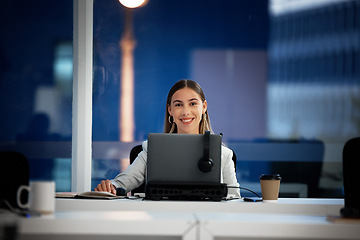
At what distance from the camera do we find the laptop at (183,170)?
2.19 m

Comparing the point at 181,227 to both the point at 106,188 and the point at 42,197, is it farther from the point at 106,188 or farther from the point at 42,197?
the point at 106,188

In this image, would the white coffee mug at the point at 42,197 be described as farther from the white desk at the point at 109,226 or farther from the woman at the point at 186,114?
the woman at the point at 186,114

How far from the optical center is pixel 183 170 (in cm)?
221

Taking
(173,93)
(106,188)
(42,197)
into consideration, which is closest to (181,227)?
(42,197)

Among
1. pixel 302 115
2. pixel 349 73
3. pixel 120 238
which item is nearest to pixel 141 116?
pixel 302 115

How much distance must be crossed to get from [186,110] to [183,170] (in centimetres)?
118

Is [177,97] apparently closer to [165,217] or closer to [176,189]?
[176,189]

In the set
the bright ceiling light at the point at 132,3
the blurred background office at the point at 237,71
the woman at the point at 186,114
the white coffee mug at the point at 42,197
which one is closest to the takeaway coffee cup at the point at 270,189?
the woman at the point at 186,114

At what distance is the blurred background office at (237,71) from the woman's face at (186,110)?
1.18 metres

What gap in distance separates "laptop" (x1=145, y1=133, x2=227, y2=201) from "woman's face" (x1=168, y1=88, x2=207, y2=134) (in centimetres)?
111

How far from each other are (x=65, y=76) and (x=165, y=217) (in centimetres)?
292

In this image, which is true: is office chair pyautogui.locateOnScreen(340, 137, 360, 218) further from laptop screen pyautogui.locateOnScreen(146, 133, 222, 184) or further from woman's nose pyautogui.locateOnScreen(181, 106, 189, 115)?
woman's nose pyautogui.locateOnScreen(181, 106, 189, 115)

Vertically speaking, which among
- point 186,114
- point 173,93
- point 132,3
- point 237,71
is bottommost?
Result: point 186,114

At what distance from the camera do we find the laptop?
219 cm
